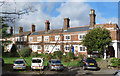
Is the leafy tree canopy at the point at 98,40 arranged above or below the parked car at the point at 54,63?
above

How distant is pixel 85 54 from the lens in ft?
96.1

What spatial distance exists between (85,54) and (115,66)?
413 inches

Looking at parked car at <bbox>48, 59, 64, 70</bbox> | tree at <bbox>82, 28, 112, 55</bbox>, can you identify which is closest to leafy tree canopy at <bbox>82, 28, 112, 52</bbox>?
tree at <bbox>82, 28, 112, 55</bbox>

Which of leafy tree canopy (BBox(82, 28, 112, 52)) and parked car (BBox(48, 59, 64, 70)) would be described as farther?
leafy tree canopy (BBox(82, 28, 112, 52))

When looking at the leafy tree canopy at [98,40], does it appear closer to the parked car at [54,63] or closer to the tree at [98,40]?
the tree at [98,40]

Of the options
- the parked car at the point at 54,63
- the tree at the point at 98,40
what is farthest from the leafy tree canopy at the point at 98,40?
the parked car at the point at 54,63

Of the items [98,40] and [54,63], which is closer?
[54,63]

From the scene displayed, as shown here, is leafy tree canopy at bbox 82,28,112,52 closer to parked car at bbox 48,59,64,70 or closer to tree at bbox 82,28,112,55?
tree at bbox 82,28,112,55

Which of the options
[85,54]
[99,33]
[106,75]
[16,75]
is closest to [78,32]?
[85,54]

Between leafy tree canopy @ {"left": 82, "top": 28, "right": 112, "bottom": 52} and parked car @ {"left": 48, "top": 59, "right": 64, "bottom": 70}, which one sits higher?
leafy tree canopy @ {"left": 82, "top": 28, "right": 112, "bottom": 52}

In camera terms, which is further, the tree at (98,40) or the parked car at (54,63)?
the tree at (98,40)

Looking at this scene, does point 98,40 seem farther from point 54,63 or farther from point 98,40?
point 54,63

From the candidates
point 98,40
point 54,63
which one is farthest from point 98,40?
point 54,63

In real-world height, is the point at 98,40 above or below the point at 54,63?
above
